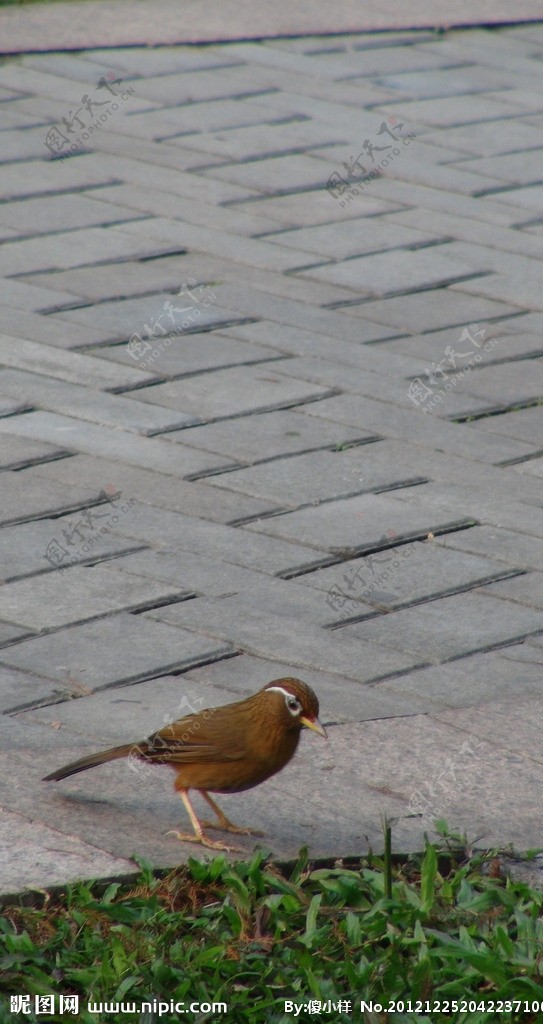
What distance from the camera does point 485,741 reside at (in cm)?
442

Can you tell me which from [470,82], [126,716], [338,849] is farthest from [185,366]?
[470,82]

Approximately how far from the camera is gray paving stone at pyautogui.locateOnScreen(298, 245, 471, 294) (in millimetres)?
8047

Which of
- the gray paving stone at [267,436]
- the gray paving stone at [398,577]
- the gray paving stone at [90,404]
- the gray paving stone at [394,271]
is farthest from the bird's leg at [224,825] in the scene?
the gray paving stone at [394,271]

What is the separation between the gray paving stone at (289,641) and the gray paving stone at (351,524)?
0.56 metres

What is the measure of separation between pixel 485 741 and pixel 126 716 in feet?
3.21

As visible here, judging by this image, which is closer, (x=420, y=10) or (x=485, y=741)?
(x=485, y=741)

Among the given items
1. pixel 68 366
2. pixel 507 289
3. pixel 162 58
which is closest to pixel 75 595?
pixel 68 366

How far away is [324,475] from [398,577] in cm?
82

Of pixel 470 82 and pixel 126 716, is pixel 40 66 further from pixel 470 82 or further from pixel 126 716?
pixel 126 716

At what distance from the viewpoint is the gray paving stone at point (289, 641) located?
484 cm

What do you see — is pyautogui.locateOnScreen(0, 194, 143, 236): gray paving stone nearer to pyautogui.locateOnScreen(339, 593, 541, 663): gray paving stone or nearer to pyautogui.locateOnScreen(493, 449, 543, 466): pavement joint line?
pyautogui.locateOnScreen(493, 449, 543, 466): pavement joint line

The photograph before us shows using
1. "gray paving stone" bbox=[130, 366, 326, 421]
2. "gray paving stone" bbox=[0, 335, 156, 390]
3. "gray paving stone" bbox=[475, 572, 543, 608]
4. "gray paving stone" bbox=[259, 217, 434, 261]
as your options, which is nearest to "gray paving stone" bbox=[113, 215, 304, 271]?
"gray paving stone" bbox=[259, 217, 434, 261]

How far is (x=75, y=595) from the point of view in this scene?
5160mm

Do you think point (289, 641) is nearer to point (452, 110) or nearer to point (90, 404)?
point (90, 404)
